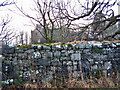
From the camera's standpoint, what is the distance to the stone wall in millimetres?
4164

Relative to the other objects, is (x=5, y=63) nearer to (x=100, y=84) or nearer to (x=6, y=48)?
(x=6, y=48)

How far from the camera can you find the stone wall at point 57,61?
4.16 meters

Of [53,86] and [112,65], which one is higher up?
[112,65]

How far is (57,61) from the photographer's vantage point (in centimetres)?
425

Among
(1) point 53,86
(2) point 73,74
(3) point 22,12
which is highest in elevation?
(3) point 22,12

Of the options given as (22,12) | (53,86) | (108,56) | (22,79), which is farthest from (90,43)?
(22,12)

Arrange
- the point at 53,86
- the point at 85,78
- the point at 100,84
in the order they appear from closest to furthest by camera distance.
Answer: the point at 100,84, the point at 53,86, the point at 85,78

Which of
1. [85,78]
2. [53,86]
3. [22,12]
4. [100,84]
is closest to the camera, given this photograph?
[100,84]

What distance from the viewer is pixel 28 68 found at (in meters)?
4.18

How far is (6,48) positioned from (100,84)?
3864 millimetres

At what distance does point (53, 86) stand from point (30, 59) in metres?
1.42

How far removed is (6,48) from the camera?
4.32 m

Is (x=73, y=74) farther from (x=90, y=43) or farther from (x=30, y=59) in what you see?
(x=30, y=59)

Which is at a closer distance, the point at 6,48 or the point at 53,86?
the point at 53,86
